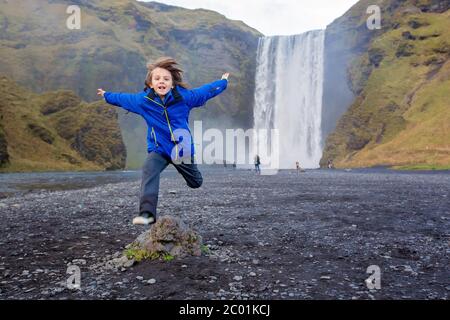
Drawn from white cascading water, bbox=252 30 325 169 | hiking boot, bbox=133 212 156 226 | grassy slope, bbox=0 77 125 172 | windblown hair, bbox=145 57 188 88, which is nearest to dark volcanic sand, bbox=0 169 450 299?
hiking boot, bbox=133 212 156 226

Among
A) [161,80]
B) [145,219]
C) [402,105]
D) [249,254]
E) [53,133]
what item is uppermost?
[402,105]

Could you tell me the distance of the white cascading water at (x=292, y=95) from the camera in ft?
342

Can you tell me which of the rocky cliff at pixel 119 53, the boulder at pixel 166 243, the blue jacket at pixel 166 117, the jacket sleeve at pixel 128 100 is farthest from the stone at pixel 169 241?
the rocky cliff at pixel 119 53

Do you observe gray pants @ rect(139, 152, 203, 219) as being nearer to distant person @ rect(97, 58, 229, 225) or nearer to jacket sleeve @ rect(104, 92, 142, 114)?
distant person @ rect(97, 58, 229, 225)

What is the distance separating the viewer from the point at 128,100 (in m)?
7.69

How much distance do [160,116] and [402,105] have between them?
83669 millimetres

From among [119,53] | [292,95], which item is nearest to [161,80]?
[292,95]

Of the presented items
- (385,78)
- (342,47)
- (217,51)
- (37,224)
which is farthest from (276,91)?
(37,224)

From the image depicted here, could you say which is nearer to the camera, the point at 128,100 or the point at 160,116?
the point at 160,116

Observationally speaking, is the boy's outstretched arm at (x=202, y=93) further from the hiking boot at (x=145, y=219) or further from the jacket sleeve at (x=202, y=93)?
the hiking boot at (x=145, y=219)

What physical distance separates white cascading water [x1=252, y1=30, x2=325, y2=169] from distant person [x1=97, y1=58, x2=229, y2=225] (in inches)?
3687

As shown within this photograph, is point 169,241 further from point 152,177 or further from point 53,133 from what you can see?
point 53,133

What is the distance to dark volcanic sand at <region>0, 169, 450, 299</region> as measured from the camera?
6.53 metres

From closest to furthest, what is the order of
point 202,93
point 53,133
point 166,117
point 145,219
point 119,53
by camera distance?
point 145,219, point 166,117, point 202,93, point 53,133, point 119,53
